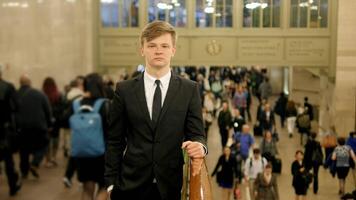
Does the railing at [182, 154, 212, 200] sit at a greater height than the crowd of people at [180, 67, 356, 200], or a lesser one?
greater

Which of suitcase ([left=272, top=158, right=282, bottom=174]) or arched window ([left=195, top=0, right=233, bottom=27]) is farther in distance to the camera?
arched window ([left=195, top=0, right=233, bottom=27])

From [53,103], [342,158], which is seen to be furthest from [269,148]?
[53,103]

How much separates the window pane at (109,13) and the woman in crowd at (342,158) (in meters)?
4.17

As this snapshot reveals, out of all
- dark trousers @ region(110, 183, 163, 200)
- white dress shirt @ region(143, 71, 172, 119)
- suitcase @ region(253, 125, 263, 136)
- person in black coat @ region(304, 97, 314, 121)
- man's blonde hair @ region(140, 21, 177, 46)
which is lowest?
suitcase @ region(253, 125, 263, 136)

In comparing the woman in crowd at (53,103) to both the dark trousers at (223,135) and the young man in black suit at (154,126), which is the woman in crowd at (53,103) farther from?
the young man in black suit at (154,126)

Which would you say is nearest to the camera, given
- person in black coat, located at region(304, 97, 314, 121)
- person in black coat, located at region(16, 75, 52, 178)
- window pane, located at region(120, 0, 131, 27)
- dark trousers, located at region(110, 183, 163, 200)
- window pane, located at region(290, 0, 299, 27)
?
dark trousers, located at region(110, 183, 163, 200)

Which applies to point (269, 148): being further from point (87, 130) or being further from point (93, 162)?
point (87, 130)

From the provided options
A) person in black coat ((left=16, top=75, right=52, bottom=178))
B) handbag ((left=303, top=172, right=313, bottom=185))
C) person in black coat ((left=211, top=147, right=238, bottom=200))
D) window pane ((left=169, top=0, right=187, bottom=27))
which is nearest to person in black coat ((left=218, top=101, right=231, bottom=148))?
person in black coat ((left=211, top=147, right=238, bottom=200))

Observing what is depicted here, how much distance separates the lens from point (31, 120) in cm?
873

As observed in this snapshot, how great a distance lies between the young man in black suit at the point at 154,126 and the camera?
10.2 ft

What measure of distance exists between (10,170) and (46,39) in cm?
342

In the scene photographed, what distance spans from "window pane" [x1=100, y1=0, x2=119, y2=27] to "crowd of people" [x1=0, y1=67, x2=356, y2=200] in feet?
3.23

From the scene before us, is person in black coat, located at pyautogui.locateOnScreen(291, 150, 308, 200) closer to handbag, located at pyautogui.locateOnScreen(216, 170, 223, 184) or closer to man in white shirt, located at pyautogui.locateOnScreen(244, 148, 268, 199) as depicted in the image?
man in white shirt, located at pyautogui.locateOnScreen(244, 148, 268, 199)

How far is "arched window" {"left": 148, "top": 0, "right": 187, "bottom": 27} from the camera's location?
967 cm
